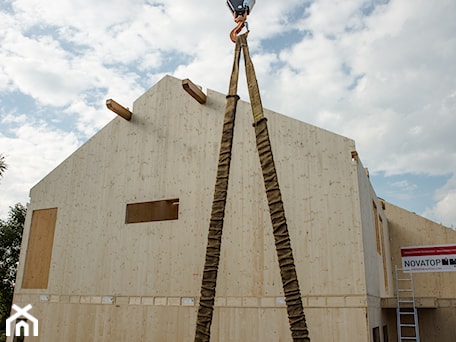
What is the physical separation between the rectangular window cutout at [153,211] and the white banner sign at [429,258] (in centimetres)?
754

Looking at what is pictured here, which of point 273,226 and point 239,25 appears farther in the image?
point 239,25

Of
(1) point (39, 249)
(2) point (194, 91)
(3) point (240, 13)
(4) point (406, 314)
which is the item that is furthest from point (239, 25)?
(4) point (406, 314)

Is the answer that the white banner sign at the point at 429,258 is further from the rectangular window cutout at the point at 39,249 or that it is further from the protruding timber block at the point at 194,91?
the rectangular window cutout at the point at 39,249

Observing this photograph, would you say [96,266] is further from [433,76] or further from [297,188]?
[433,76]

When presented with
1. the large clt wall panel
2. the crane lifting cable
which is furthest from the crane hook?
the large clt wall panel

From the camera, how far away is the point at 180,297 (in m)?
9.06

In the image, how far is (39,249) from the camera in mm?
11633

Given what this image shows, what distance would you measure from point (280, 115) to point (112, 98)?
15.2 ft

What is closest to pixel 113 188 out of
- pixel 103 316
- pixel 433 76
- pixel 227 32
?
pixel 103 316

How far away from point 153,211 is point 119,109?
2.89m

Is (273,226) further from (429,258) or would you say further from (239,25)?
(429,258)

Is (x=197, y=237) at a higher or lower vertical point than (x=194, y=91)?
lower

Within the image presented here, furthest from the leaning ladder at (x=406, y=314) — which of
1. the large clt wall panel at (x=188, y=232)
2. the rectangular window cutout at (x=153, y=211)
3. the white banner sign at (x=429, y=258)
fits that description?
the rectangular window cutout at (x=153, y=211)

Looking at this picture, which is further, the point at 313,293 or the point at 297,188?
the point at 297,188
